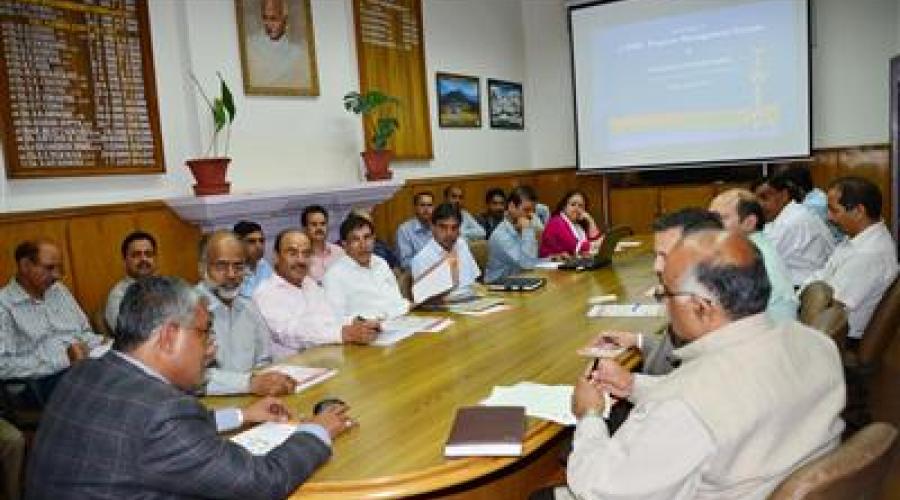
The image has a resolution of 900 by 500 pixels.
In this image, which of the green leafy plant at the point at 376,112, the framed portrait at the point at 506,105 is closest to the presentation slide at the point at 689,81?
the framed portrait at the point at 506,105

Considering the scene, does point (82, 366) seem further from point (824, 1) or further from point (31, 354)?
point (824, 1)

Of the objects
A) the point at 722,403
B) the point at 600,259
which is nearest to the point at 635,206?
the point at 600,259

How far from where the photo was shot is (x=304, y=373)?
7.20 feet

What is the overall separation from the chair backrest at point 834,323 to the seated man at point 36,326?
9.45 feet

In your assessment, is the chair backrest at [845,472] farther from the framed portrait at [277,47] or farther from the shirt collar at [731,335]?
the framed portrait at [277,47]

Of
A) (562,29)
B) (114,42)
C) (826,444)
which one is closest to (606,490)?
(826,444)

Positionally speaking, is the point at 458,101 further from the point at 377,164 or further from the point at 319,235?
the point at 319,235

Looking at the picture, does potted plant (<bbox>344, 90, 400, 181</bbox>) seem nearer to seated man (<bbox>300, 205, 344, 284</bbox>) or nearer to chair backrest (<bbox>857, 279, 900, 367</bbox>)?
seated man (<bbox>300, 205, 344, 284</bbox>)

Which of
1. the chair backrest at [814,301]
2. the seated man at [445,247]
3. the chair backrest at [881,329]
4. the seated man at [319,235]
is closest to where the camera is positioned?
the chair backrest at [814,301]

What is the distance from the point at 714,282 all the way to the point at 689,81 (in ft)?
19.4

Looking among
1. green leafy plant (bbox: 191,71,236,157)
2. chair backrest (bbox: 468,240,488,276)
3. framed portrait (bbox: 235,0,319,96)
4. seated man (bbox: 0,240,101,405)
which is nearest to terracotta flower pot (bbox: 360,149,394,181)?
framed portrait (bbox: 235,0,319,96)

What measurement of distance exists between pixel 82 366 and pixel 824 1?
23.0 feet

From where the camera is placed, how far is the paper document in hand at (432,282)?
3.14 metres

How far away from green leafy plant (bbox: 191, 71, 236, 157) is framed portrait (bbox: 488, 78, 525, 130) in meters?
3.39
